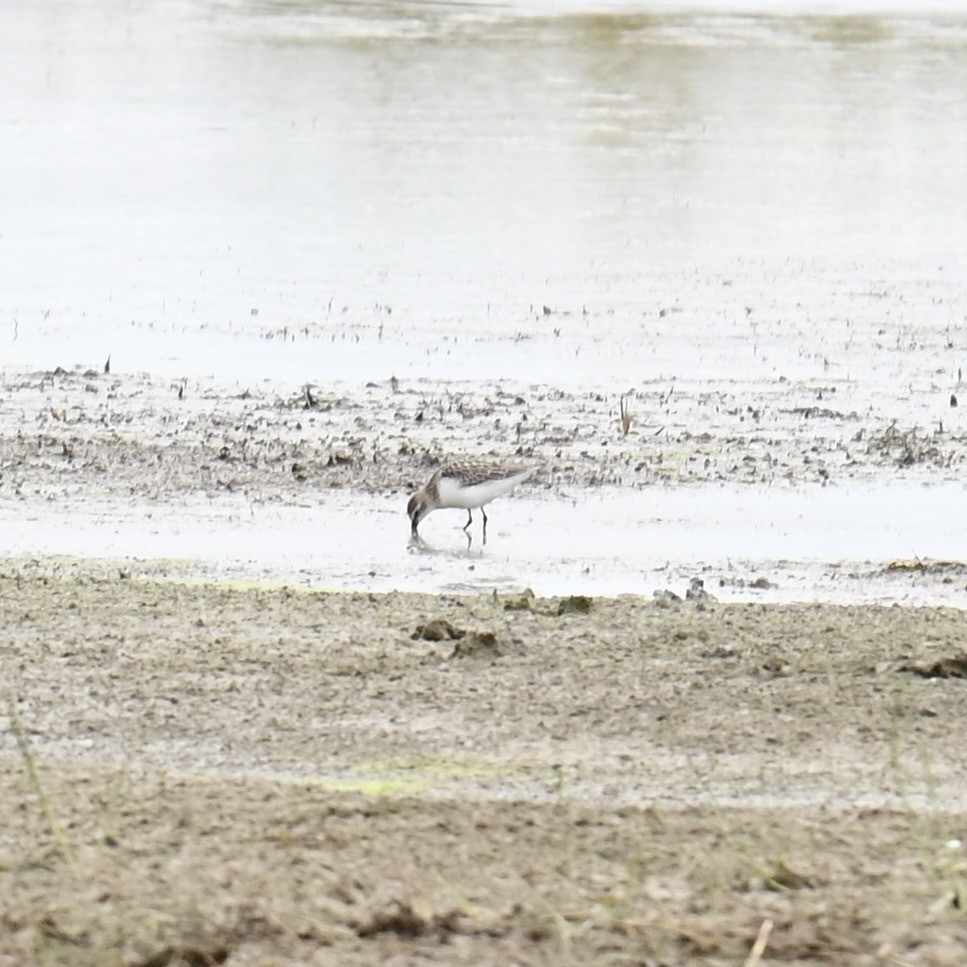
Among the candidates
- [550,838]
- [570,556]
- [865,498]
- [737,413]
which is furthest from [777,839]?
[737,413]

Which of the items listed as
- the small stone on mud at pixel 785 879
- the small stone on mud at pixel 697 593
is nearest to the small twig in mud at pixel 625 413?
the small stone on mud at pixel 697 593

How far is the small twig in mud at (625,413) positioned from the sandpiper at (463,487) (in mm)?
1547

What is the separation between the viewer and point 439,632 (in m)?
6.70

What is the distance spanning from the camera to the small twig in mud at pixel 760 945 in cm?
366

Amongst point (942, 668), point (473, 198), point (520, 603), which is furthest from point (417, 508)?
point (473, 198)

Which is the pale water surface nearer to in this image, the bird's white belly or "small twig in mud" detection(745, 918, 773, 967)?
the bird's white belly

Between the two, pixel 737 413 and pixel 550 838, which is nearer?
pixel 550 838

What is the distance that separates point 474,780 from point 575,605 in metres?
2.30

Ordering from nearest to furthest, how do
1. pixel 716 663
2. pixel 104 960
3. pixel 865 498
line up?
pixel 104 960
pixel 716 663
pixel 865 498

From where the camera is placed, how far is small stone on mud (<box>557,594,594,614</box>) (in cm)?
730

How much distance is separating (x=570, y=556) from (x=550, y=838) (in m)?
4.50

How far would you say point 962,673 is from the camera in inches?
239

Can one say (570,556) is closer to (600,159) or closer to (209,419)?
(209,419)

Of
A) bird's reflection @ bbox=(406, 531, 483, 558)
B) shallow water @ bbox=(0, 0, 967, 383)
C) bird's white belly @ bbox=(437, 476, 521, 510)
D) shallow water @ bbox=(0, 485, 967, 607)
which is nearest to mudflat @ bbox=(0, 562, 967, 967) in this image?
shallow water @ bbox=(0, 485, 967, 607)
